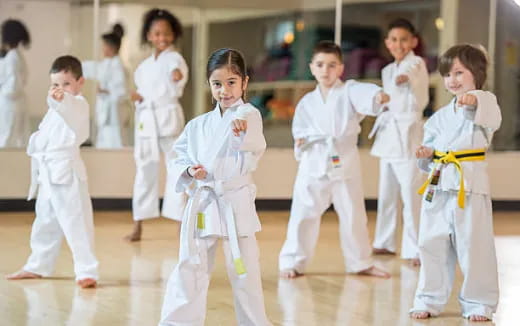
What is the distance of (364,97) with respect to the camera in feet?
14.2

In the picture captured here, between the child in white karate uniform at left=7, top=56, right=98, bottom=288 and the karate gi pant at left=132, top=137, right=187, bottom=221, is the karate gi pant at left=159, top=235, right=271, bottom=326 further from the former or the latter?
the karate gi pant at left=132, top=137, right=187, bottom=221

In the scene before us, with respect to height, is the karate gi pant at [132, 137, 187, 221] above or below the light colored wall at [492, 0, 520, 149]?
below

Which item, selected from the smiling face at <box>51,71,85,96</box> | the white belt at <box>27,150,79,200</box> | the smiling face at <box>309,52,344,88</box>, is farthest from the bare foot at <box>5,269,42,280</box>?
the smiling face at <box>309,52,344,88</box>

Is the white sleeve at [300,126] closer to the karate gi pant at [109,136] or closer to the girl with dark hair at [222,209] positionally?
the girl with dark hair at [222,209]

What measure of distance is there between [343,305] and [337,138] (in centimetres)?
96

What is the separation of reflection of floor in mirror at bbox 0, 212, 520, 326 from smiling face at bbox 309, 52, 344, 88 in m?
0.99

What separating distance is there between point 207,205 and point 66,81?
131cm

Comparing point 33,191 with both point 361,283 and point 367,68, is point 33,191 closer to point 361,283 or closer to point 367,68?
point 361,283

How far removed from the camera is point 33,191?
4.15 metres

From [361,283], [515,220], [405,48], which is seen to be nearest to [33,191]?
[361,283]

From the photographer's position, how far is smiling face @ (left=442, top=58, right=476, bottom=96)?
360 centimetres

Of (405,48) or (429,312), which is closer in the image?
(429,312)

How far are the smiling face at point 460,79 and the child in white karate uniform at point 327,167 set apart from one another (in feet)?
2.66

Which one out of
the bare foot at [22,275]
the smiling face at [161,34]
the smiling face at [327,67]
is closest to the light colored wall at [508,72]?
the smiling face at [161,34]
